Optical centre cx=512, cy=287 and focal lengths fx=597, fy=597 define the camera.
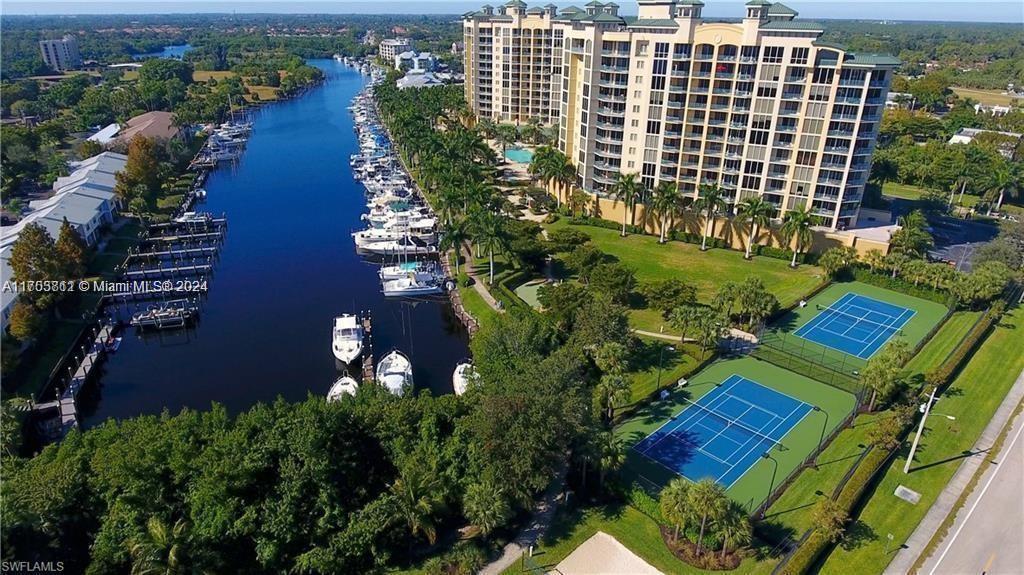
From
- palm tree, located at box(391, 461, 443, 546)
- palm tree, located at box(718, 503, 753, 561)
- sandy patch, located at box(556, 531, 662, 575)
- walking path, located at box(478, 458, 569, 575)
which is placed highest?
palm tree, located at box(391, 461, 443, 546)

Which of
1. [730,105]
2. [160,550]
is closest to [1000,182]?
[730,105]

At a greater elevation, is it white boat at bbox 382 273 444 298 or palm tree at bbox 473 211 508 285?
palm tree at bbox 473 211 508 285

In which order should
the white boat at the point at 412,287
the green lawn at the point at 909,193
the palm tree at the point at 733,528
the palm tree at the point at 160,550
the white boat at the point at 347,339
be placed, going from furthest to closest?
1. the green lawn at the point at 909,193
2. the white boat at the point at 412,287
3. the white boat at the point at 347,339
4. the palm tree at the point at 733,528
5. the palm tree at the point at 160,550

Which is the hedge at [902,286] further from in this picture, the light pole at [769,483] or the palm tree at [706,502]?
the palm tree at [706,502]

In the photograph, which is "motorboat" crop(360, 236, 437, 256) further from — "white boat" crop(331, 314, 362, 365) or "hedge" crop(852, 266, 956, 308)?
"hedge" crop(852, 266, 956, 308)

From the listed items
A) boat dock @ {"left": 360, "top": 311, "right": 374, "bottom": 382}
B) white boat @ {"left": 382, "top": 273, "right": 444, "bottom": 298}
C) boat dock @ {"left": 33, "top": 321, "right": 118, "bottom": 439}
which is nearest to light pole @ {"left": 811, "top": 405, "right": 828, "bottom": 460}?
boat dock @ {"left": 360, "top": 311, "right": 374, "bottom": 382}

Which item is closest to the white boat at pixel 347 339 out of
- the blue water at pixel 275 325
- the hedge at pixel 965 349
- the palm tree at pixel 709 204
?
the blue water at pixel 275 325
